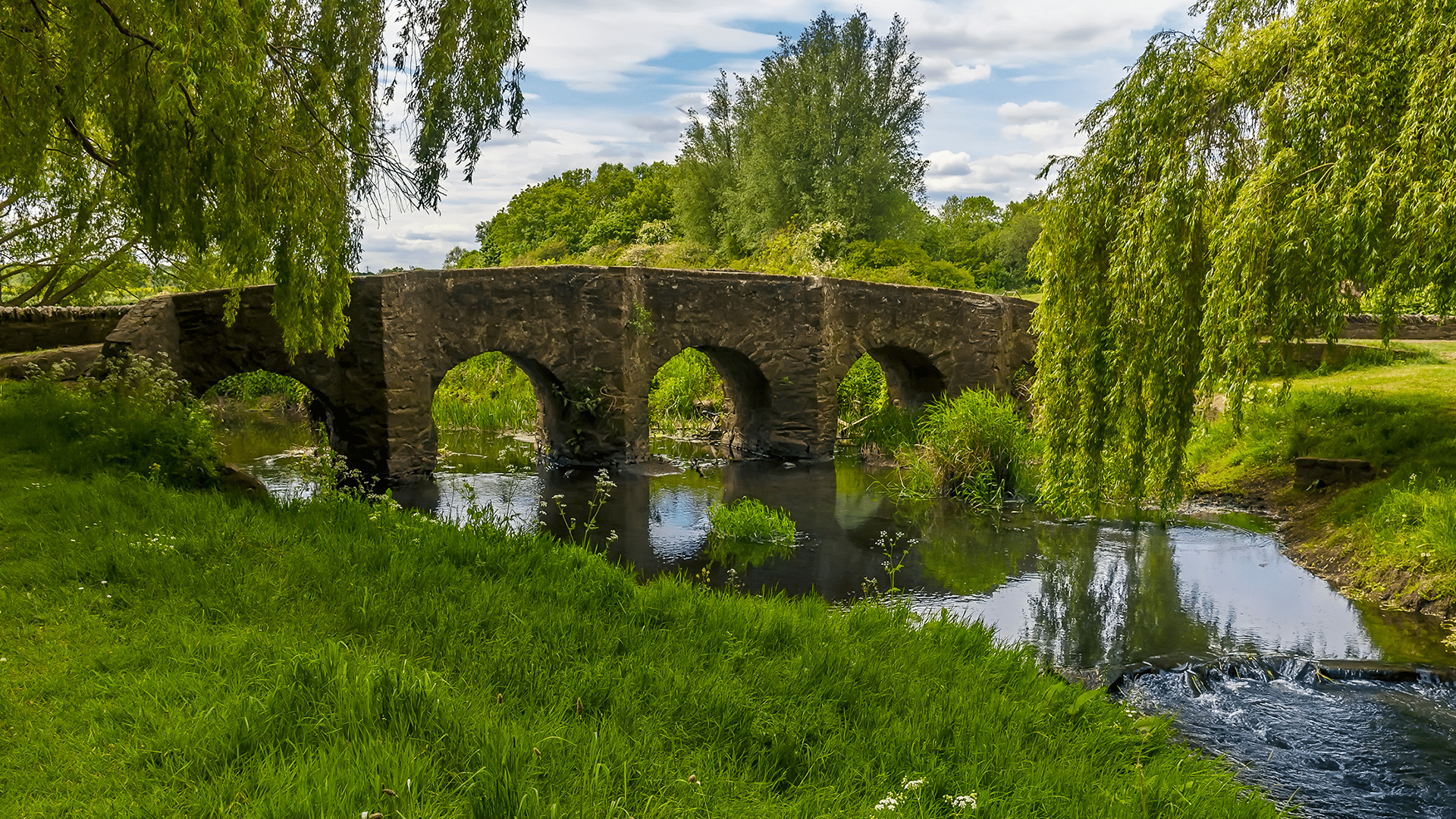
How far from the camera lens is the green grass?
8531 millimetres

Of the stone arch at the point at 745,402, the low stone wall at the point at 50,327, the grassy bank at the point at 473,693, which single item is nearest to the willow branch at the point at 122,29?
the grassy bank at the point at 473,693

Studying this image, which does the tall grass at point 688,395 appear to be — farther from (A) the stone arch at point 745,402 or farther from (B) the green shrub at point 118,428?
(B) the green shrub at point 118,428

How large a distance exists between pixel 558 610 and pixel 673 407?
15.0m

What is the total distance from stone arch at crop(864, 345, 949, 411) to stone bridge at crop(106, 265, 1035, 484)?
0.03 meters

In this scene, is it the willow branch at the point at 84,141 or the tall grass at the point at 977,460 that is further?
the tall grass at the point at 977,460

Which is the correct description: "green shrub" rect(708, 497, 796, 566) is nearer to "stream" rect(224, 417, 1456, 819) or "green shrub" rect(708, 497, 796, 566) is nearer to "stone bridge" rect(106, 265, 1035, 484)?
"stream" rect(224, 417, 1456, 819)

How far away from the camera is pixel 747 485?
1403 centimetres

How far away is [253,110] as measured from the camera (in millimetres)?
6246

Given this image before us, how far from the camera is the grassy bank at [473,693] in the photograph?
2971mm

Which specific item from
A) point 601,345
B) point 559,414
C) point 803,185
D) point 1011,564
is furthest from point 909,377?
point 803,185

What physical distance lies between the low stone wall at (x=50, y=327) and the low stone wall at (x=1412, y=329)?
63.2 ft

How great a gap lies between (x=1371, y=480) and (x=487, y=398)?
1510 cm

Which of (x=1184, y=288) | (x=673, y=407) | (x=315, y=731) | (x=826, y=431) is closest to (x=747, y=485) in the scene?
(x=826, y=431)

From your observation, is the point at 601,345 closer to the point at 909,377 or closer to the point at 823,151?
the point at 909,377
